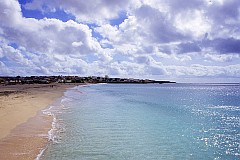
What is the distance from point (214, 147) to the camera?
15078 mm

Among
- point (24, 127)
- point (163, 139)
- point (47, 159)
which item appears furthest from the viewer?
point (24, 127)

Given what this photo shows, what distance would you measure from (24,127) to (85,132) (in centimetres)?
421

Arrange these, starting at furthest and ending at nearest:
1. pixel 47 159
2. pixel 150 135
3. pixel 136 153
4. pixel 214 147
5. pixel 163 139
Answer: pixel 150 135 → pixel 163 139 → pixel 214 147 → pixel 136 153 → pixel 47 159

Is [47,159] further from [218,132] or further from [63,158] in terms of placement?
[218,132]

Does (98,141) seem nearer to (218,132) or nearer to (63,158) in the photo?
(63,158)

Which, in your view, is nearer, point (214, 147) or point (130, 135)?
point (214, 147)

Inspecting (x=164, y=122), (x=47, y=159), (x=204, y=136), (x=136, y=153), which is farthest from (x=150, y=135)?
(x=47, y=159)

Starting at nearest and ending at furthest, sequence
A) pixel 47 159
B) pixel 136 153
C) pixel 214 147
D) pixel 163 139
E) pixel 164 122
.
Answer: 1. pixel 47 159
2. pixel 136 153
3. pixel 214 147
4. pixel 163 139
5. pixel 164 122

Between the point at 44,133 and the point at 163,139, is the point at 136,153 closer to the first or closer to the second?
the point at 163,139

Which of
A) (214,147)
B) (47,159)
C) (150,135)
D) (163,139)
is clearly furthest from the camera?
(150,135)

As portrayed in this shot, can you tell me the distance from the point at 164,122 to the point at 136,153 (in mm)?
10572

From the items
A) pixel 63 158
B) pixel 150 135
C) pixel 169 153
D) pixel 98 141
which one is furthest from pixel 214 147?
pixel 63 158

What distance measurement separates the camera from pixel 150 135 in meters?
18.0

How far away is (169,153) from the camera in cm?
1370
